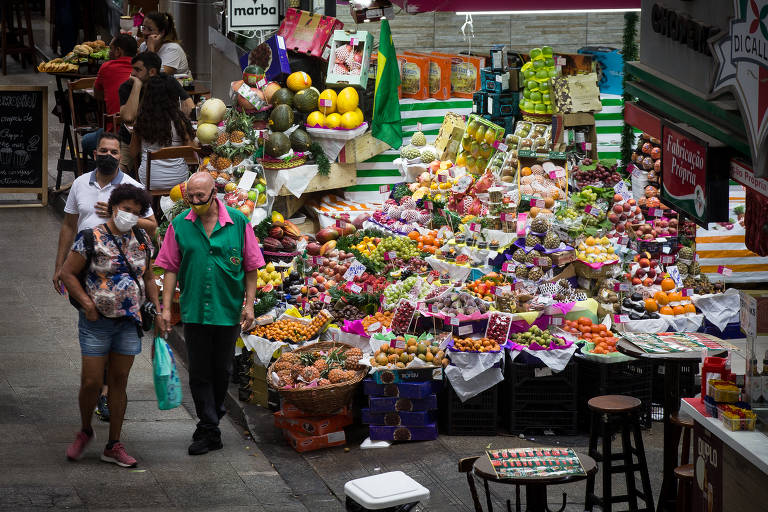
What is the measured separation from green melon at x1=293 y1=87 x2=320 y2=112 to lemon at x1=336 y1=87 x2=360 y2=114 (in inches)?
9.4

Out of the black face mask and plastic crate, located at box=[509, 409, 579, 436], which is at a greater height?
the black face mask

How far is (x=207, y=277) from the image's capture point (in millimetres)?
7473

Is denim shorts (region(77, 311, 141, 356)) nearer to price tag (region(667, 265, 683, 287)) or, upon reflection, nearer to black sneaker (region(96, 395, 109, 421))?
black sneaker (region(96, 395, 109, 421))

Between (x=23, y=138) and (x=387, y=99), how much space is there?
4525 mm

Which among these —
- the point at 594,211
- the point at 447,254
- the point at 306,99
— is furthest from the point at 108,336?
the point at 306,99

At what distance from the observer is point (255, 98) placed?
10.9 meters

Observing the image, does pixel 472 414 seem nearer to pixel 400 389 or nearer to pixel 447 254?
pixel 400 389

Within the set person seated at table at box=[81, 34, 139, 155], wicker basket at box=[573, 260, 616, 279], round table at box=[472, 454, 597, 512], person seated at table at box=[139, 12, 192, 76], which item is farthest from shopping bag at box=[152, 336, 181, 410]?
person seated at table at box=[139, 12, 192, 76]

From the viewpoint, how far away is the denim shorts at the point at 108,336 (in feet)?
22.8

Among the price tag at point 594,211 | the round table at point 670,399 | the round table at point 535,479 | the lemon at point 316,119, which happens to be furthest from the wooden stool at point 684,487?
the lemon at point 316,119

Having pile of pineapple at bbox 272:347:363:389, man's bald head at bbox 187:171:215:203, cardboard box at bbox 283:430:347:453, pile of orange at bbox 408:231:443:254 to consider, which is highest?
man's bald head at bbox 187:171:215:203

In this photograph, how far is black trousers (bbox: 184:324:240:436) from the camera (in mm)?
7609

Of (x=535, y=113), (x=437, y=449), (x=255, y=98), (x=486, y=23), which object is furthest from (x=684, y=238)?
(x=486, y=23)

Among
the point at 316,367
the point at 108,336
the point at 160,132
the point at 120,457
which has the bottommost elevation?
the point at 120,457
